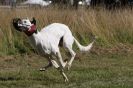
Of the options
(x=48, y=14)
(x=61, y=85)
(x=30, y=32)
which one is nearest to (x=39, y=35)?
(x=30, y=32)

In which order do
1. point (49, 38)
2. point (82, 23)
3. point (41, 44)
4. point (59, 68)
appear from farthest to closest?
1. point (82, 23)
2. point (59, 68)
3. point (49, 38)
4. point (41, 44)

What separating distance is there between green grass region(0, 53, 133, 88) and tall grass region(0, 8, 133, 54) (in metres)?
1.38

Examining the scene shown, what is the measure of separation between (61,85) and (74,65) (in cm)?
317

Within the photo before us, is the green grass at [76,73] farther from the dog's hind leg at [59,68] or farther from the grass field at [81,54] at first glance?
the dog's hind leg at [59,68]

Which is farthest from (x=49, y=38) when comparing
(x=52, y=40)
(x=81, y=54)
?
(x=81, y=54)

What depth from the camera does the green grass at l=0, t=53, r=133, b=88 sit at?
32.4 feet

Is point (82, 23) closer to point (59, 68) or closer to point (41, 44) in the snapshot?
point (59, 68)

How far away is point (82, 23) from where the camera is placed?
17.3 metres

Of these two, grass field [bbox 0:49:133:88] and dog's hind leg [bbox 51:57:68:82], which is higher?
dog's hind leg [bbox 51:57:68:82]

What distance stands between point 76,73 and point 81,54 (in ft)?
12.0

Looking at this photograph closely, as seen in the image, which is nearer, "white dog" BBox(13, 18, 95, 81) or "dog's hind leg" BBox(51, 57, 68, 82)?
"white dog" BBox(13, 18, 95, 81)

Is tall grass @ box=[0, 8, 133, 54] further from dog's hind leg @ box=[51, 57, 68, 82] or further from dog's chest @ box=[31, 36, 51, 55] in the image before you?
dog's chest @ box=[31, 36, 51, 55]

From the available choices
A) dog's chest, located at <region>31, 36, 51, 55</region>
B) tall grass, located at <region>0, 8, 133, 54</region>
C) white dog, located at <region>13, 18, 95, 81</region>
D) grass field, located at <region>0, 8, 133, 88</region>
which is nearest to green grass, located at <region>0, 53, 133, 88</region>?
grass field, located at <region>0, 8, 133, 88</region>

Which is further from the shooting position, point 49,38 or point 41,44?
point 49,38
